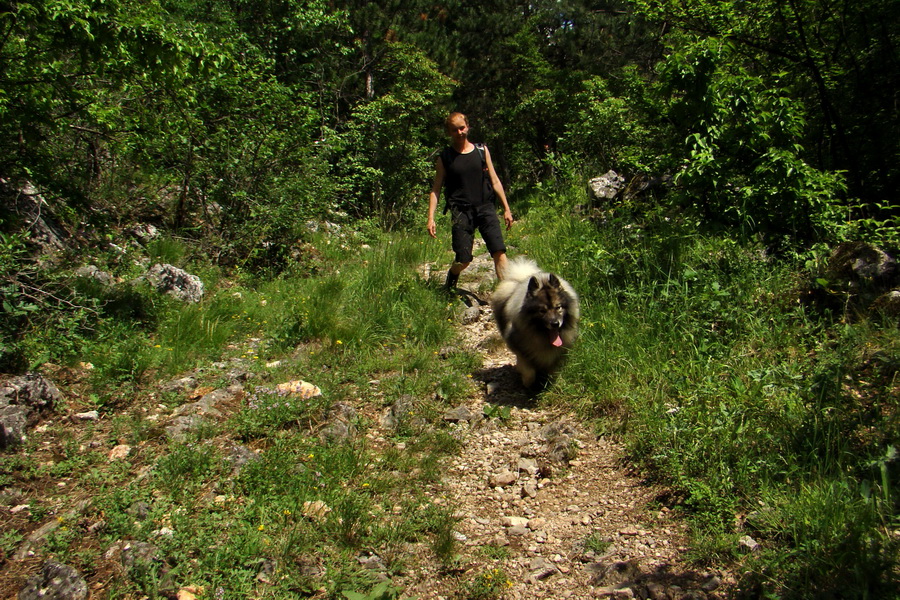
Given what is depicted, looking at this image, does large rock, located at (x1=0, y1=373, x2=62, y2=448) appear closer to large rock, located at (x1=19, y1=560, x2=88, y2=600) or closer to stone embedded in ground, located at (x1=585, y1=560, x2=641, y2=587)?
large rock, located at (x1=19, y1=560, x2=88, y2=600)

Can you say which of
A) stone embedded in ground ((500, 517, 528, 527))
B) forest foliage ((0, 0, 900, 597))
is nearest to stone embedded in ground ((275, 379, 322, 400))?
forest foliage ((0, 0, 900, 597))

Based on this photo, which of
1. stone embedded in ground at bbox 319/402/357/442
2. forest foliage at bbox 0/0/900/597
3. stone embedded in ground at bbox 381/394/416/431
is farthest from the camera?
stone embedded in ground at bbox 381/394/416/431

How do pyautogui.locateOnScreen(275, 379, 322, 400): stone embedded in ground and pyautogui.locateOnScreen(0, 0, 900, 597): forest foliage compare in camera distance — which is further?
pyautogui.locateOnScreen(275, 379, 322, 400): stone embedded in ground

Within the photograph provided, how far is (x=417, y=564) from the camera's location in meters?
3.21

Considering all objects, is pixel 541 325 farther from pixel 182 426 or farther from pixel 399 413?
pixel 182 426

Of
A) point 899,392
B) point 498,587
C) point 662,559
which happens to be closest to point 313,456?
point 498,587

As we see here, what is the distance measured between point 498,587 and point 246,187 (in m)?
7.27

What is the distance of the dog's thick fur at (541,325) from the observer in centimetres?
486

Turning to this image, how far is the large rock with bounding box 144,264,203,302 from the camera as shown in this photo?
6191 mm

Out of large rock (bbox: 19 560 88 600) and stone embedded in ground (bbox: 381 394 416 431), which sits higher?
stone embedded in ground (bbox: 381 394 416 431)

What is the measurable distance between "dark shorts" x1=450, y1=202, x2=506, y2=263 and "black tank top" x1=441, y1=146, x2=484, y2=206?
10 cm

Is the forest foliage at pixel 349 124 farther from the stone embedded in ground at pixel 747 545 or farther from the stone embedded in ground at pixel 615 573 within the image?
the stone embedded in ground at pixel 615 573

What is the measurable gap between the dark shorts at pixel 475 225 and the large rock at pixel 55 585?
494cm

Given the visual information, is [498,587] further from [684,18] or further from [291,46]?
[291,46]
